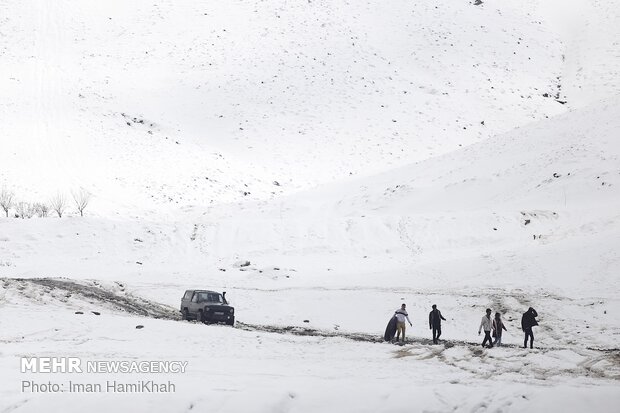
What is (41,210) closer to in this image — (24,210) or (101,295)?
(24,210)

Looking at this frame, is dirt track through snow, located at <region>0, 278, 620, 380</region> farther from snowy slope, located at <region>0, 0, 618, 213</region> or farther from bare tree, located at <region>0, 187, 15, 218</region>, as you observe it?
snowy slope, located at <region>0, 0, 618, 213</region>

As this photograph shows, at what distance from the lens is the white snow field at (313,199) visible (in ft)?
55.3

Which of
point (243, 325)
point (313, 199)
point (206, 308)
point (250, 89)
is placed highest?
point (250, 89)

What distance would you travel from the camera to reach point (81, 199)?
168 feet

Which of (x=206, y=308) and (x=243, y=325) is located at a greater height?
(x=206, y=308)

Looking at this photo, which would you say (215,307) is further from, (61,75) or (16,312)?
(61,75)

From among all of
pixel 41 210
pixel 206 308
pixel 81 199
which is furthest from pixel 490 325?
pixel 81 199

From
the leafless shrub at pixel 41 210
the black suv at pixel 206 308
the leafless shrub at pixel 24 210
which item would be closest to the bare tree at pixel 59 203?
the leafless shrub at pixel 41 210

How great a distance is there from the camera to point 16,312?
2289cm

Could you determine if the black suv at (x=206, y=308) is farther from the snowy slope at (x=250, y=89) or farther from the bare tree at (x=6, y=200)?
the snowy slope at (x=250, y=89)

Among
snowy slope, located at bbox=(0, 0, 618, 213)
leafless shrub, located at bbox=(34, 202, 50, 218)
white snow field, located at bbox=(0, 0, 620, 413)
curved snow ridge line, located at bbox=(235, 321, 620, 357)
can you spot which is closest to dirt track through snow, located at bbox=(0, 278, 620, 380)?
curved snow ridge line, located at bbox=(235, 321, 620, 357)

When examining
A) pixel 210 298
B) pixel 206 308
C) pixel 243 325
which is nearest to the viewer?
pixel 206 308

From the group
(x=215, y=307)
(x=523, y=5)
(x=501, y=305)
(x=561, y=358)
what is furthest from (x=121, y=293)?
(x=523, y=5)

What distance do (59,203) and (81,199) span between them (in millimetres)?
2054
